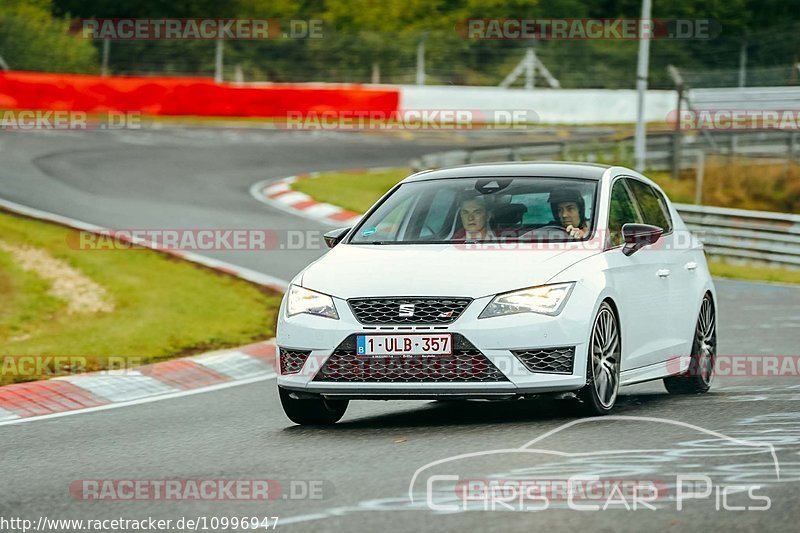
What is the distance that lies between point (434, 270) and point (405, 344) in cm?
50

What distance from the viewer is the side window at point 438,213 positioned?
9688mm

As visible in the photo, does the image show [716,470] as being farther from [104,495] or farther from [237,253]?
[237,253]

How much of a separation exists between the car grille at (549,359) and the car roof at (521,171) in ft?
5.57

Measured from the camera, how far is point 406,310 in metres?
8.45

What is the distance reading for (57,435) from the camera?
9.37 m

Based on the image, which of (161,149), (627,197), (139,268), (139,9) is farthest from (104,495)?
(139,9)

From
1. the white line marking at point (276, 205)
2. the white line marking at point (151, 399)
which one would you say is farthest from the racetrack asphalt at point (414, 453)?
the white line marking at point (276, 205)

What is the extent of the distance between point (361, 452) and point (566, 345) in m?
1.34
